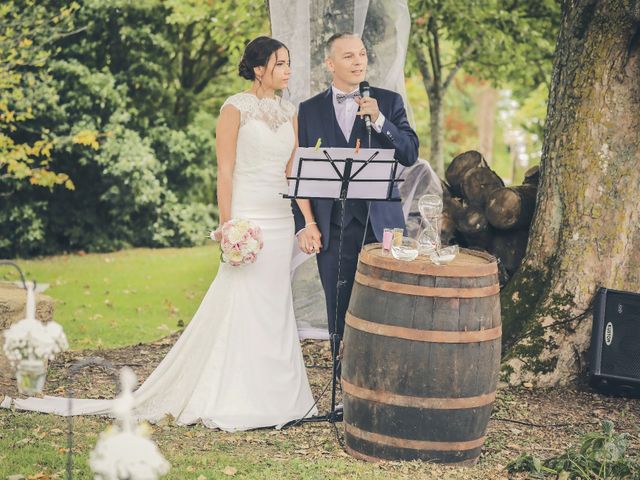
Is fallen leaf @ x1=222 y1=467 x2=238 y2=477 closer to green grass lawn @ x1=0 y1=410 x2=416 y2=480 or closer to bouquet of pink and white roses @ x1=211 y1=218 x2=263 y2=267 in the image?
green grass lawn @ x1=0 y1=410 x2=416 y2=480

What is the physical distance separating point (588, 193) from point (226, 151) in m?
2.39

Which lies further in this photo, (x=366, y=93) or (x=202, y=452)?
(x=366, y=93)

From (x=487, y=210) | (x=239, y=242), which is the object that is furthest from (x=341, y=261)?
(x=487, y=210)

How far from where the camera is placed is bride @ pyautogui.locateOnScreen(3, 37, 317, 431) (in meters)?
5.60

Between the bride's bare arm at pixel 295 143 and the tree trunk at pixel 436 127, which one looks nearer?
the bride's bare arm at pixel 295 143

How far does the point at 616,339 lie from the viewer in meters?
6.21

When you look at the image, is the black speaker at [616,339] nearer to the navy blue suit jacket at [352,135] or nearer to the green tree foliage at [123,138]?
the navy blue suit jacket at [352,135]

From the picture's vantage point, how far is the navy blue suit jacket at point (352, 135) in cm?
553

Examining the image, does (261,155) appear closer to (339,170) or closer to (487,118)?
(339,170)

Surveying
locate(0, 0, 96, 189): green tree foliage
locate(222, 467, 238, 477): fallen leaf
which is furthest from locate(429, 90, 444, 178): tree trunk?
locate(222, 467, 238, 477): fallen leaf

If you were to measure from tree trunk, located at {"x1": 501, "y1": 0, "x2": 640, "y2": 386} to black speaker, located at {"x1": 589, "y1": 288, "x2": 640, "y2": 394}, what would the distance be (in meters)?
0.15

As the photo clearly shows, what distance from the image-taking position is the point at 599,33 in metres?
6.32

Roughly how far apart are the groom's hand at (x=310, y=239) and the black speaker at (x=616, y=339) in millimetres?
1945

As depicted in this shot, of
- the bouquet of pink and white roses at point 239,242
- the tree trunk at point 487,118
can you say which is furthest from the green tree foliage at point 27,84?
the tree trunk at point 487,118
